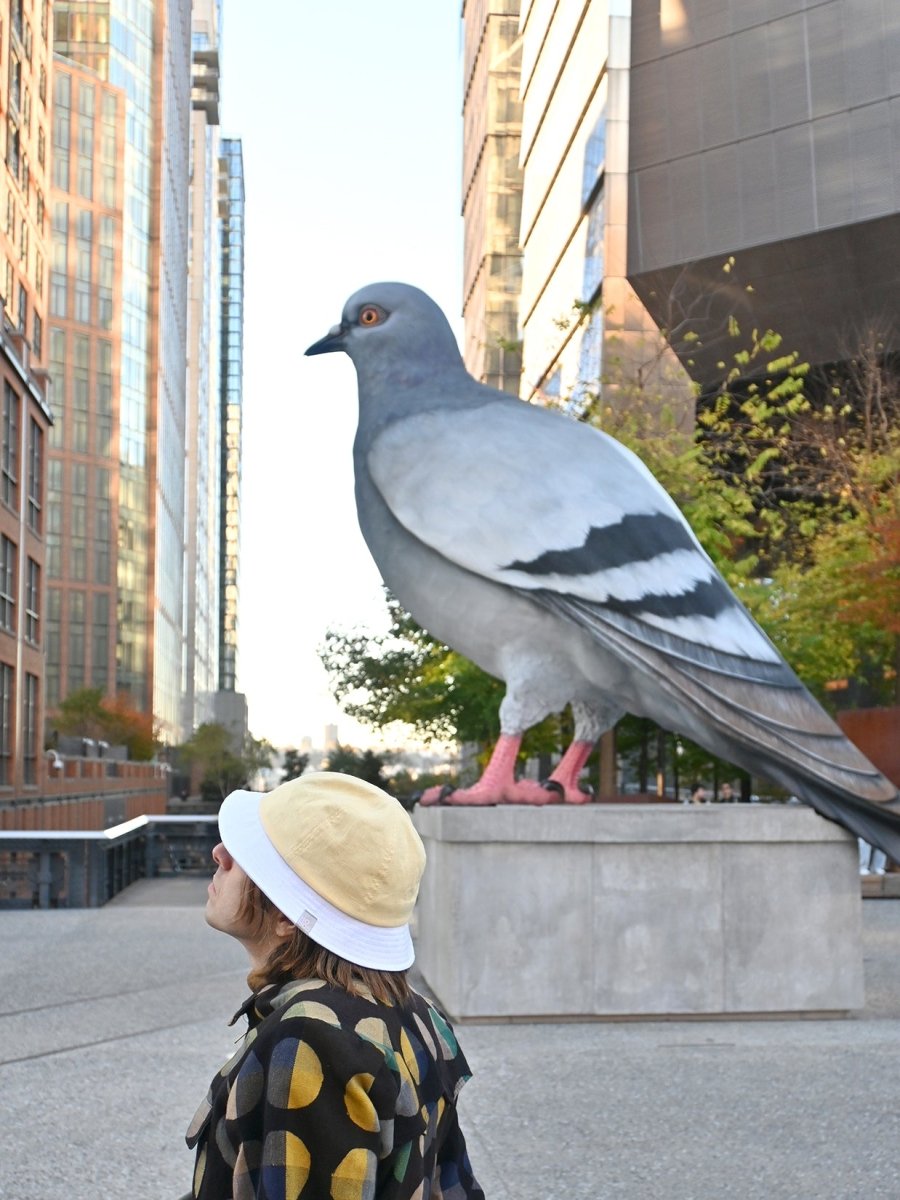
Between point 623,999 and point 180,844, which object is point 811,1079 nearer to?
point 623,999

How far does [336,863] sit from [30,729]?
4655 centimetres

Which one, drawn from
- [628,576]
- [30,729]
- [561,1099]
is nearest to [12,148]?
[30,729]

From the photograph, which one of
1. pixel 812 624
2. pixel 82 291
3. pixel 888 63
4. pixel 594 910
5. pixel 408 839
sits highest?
pixel 82 291

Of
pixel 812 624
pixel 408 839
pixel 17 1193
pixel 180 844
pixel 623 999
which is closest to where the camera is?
pixel 408 839

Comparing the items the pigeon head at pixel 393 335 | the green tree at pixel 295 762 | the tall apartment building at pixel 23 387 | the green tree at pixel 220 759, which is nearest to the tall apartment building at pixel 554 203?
the tall apartment building at pixel 23 387

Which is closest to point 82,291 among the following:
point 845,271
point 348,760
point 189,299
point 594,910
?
point 189,299

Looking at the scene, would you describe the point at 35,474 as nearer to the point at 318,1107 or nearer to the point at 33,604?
the point at 33,604

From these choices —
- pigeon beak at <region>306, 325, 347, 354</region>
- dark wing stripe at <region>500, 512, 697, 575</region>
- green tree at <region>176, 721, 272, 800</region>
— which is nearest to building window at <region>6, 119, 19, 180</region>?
green tree at <region>176, 721, 272, 800</region>

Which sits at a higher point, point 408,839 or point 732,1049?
point 408,839

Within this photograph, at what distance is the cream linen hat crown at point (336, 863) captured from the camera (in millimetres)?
2131

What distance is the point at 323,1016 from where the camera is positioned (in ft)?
6.72

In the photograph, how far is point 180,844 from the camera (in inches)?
818

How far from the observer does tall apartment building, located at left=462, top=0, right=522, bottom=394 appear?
64.7 metres

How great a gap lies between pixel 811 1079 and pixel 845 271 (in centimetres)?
3381
